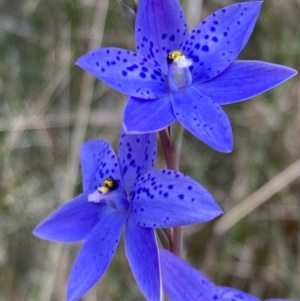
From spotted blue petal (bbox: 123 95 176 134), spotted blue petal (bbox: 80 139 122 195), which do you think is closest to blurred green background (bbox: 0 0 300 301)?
spotted blue petal (bbox: 80 139 122 195)

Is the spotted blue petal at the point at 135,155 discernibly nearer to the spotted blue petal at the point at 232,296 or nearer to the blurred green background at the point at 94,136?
the spotted blue petal at the point at 232,296

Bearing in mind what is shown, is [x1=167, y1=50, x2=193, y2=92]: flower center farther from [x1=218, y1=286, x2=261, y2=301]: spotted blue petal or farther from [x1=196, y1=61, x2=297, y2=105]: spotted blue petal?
[x1=218, y1=286, x2=261, y2=301]: spotted blue petal

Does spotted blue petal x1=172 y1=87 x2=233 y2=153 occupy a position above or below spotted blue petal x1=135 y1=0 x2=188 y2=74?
below

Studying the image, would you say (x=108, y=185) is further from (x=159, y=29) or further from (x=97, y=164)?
(x=159, y=29)

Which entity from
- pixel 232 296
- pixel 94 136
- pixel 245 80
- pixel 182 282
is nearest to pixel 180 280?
pixel 182 282

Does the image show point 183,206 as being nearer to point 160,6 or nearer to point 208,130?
point 208,130

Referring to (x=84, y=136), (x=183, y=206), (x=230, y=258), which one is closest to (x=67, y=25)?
(x=84, y=136)
